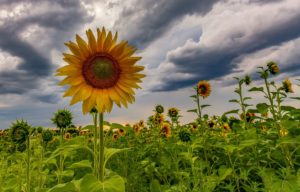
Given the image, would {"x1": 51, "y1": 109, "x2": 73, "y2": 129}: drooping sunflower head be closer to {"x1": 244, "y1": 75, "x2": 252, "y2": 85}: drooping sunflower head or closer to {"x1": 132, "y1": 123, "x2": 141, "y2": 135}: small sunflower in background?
{"x1": 244, "y1": 75, "x2": 252, "y2": 85}: drooping sunflower head

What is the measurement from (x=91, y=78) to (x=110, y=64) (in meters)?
0.18

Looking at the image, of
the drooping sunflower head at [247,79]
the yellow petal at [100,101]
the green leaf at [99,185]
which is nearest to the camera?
the green leaf at [99,185]

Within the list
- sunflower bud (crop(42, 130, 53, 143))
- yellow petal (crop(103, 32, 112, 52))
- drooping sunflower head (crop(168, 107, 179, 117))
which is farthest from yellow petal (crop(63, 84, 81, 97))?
drooping sunflower head (crop(168, 107, 179, 117))

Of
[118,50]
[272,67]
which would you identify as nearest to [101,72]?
[118,50]

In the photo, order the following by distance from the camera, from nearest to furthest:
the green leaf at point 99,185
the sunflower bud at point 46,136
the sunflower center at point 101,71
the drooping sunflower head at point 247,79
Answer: the green leaf at point 99,185 → the sunflower center at point 101,71 → the sunflower bud at point 46,136 → the drooping sunflower head at point 247,79

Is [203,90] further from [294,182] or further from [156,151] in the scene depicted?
[294,182]

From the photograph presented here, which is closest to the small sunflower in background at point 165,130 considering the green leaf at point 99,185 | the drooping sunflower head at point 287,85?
the drooping sunflower head at point 287,85

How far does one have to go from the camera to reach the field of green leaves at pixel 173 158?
2609 millimetres

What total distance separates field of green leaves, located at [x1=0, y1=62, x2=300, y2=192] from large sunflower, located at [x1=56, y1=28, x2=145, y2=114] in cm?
19

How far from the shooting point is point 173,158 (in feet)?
13.8

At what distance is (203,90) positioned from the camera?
6.27 metres

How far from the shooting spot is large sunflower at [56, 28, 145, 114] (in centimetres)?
262

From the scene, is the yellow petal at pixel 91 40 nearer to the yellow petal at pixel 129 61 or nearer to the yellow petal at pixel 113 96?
the yellow petal at pixel 129 61

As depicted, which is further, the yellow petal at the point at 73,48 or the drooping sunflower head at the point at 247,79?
the drooping sunflower head at the point at 247,79
